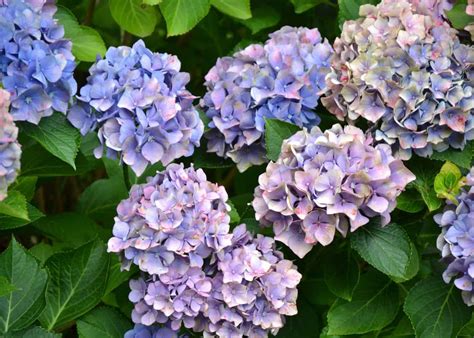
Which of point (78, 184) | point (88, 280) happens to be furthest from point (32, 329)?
point (78, 184)

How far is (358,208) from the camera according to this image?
62.0 inches

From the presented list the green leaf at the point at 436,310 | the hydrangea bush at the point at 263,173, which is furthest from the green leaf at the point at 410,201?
the green leaf at the point at 436,310

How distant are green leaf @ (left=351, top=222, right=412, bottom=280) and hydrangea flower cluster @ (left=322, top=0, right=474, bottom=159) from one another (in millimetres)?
A: 162

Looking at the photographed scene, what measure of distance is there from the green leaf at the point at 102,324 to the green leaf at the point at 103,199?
0.43 m

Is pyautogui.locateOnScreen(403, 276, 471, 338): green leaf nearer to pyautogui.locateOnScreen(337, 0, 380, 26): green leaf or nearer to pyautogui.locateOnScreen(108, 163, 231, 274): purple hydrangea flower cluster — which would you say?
pyautogui.locateOnScreen(108, 163, 231, 274): purple hydrangea flower cluster

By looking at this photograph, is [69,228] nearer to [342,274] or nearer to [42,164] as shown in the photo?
[42,164]

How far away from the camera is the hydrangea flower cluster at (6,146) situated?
137cm

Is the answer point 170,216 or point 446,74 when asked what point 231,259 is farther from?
point 446,74

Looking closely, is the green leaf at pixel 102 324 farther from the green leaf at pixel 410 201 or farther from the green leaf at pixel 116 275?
the green leaf at pixel 410 201

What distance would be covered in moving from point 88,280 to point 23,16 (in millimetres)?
487

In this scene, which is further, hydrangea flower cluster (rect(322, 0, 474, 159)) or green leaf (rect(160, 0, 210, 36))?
green leaf (rect(160, 0, 210, 36))

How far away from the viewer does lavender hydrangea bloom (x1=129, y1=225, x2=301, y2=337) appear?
1.55 meters

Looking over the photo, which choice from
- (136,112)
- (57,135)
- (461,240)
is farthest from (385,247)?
(57,135)

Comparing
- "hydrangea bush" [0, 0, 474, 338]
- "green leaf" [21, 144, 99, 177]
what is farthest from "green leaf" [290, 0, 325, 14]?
"green leaf" [21, 144, 99, 177]
